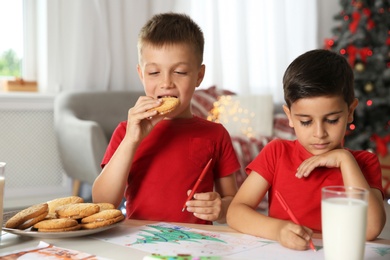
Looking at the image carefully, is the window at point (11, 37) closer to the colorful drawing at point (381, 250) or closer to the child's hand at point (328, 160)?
the child's hand at point (328, 160)

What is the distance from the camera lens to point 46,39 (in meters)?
4.32

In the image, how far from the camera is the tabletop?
3.49ft

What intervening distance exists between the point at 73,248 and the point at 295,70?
0.69m

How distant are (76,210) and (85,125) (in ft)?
8.13

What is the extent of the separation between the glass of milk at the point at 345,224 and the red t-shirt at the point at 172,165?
76 centimetres

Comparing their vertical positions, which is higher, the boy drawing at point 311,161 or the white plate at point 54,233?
the boy drawing at point 311,161

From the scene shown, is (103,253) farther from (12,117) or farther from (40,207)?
(12,117)

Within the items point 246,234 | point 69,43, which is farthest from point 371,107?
point 246,234

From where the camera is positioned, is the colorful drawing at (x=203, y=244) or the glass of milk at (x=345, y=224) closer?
the glass of milk at (x=345, y=224)

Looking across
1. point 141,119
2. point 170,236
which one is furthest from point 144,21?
point 170,236

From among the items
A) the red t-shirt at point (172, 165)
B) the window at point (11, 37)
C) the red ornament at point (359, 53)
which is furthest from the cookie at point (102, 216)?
the red ornament at point (359, 53)

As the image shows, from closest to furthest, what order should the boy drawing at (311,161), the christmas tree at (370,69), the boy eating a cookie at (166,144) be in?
1. the boy drawing at (311,161)
2. the boy eating a cookie at (166,144)
3. the christmas tree at (370,69)

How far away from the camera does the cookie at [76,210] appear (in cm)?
120

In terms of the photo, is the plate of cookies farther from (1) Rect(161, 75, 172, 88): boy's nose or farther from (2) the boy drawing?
(1) Rect(161, 75, 172, 88): boy's nose
